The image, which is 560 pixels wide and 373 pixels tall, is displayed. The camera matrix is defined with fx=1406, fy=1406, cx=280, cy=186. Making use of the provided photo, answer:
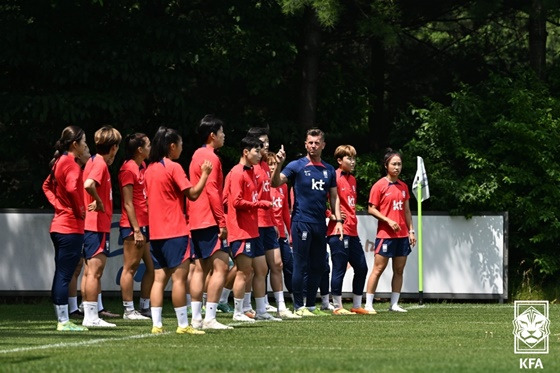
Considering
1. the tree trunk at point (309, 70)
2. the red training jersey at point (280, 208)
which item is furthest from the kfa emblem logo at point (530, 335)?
the tree trunk at point (309, 70)

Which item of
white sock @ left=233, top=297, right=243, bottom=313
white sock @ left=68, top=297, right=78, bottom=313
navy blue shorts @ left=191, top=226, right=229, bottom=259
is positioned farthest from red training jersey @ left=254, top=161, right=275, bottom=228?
white sock @ left=68, top=297, right=78, bottom=313

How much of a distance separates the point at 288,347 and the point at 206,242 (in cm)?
229

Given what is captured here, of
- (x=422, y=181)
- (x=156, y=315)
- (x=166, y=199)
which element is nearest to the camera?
(x=166, y=199)

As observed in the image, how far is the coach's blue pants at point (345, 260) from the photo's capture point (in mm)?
18328

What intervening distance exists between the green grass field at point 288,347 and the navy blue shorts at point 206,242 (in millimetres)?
773

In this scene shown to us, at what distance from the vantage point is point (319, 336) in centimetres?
1313

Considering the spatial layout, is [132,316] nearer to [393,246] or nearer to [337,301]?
[337,301]

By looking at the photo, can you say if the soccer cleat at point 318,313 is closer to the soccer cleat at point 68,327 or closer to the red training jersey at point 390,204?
the red training jersey at point 390,204

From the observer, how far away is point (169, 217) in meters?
13.0

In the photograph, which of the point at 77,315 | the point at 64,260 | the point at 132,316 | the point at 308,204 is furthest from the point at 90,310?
the point at 308,204

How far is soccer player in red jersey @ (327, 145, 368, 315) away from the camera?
60.1 feet

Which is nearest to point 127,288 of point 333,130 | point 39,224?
point 39,224

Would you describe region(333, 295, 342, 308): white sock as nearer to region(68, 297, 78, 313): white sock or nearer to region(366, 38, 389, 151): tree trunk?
region(68, 297, 78, 313): white sock

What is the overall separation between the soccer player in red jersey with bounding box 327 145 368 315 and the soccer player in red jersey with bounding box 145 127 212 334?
530 centimetres
